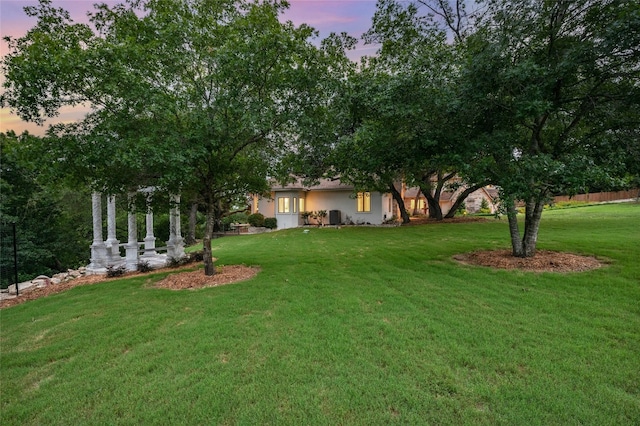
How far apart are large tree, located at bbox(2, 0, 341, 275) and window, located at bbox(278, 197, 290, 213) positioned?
14338 millimetres

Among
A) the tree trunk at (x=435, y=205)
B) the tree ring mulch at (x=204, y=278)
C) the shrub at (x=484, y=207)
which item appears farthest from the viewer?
the shrub at (x=484, y=207)

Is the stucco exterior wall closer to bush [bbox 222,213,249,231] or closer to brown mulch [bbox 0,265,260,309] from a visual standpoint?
bush [bbox 222,213,249,231]

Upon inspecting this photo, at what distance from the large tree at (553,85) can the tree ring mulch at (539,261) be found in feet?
4.48

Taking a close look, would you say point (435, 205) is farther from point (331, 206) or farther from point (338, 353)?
point (338, 353)

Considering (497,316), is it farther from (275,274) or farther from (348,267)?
(275,274)

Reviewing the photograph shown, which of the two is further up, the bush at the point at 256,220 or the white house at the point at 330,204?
the white house at the point at 330,204

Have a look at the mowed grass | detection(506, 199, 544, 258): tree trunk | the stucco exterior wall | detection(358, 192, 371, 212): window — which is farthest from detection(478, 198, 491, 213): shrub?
the mowed grass

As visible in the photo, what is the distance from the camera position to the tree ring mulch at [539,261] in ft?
21.8

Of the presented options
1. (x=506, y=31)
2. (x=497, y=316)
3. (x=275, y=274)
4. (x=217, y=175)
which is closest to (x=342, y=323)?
(x=497, y=316)

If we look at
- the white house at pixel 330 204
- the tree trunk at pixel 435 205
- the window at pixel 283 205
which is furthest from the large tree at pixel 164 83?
the tree trunk at pixel 435 205

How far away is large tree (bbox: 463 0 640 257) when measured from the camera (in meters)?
5.55

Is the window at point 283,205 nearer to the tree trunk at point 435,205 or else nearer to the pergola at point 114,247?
the tree trunk at point 435,205

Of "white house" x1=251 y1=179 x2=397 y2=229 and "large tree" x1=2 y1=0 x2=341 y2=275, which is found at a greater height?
"large tree" x1=2 y1=0 x2=341 y2=275

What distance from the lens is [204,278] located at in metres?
7.21
